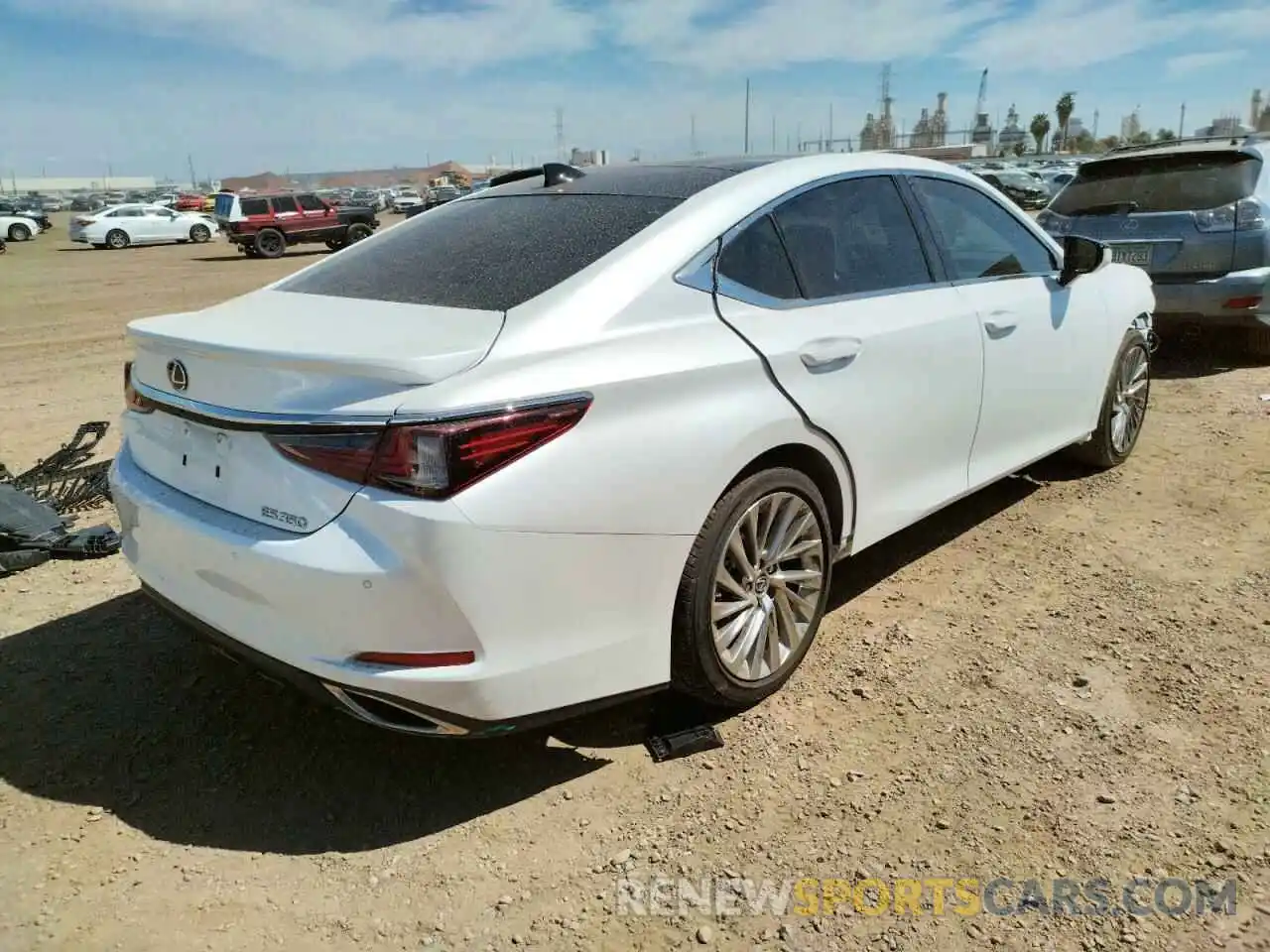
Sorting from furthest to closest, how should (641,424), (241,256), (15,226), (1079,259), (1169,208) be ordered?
(15,226) < (241,256) < (1169,208) < (1079,259) < (641,424)

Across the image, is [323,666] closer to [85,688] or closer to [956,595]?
[85,688]

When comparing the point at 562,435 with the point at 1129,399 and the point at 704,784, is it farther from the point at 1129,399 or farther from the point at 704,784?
the point at 1129,399

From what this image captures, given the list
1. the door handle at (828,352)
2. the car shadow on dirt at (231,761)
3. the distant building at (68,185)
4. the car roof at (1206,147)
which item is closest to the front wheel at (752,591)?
the door handle at (828,352)

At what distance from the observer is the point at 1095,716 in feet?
9.78

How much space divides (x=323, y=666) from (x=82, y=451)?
3965mm

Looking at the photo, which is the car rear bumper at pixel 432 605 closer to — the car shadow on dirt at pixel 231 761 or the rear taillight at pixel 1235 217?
the car shadow on dirt at pixel 231 761

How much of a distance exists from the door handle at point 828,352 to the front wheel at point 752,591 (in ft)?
1.13

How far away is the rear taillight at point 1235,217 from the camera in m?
6.73

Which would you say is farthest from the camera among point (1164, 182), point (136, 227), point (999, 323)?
point (136, 227)

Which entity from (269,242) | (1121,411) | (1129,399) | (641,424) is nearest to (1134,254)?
(1129,399)

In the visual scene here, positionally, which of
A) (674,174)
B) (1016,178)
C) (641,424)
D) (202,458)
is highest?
(1016,178)

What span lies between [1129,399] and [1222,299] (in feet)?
7.71

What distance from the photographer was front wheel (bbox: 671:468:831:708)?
8.91 ft

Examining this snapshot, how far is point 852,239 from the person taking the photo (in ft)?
11.2
